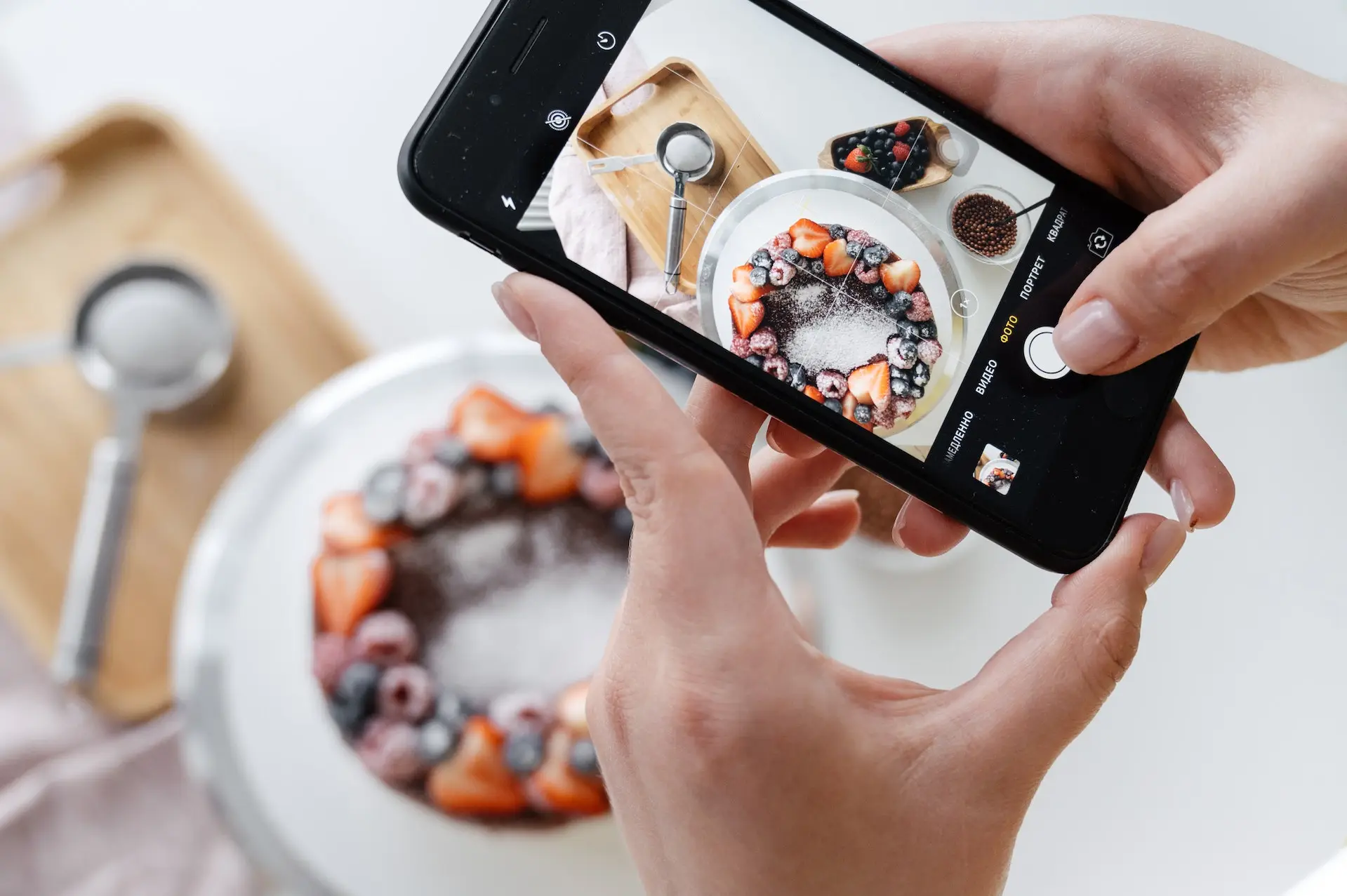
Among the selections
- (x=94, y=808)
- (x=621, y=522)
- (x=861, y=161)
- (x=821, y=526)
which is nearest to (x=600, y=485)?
(x=621, y=522)

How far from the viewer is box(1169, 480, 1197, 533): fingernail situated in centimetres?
42

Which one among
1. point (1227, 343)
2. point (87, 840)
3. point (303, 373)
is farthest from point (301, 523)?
point (1227, 343)

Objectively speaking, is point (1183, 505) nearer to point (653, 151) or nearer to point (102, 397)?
point (653, 151)

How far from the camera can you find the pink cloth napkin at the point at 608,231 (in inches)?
14.1

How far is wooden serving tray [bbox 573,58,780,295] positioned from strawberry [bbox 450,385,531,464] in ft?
0.67

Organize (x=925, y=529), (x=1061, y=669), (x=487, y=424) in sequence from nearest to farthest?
1. (x=1061, y=669)
2. (x=925, y=529)
3. (x=487, y=424)

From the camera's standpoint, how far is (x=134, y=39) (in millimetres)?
659

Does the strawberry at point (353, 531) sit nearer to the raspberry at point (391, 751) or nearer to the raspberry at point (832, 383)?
the raspberry at point (391, 751)

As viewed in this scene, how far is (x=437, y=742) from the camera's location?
510mm

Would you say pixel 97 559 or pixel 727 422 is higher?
pixel 727 422

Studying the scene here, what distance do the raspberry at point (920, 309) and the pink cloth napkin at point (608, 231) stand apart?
0.09 metres

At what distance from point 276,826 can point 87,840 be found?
0.19 meters

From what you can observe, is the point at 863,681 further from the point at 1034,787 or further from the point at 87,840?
the point at 87,840

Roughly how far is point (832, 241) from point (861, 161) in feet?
0.12
